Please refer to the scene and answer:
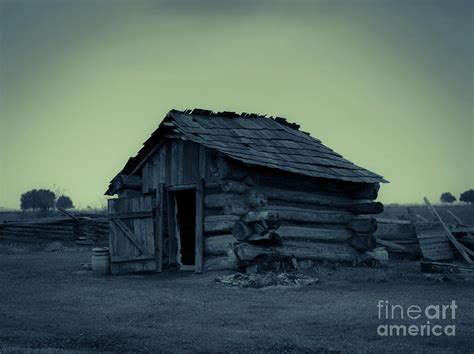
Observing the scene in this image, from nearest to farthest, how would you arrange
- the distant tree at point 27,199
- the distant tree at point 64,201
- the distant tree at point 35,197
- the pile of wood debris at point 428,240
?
the pile of wood debris at point 428,240 → the distant tree at point 35,197 → the distant tree at point 27,199 → the distant tree at point 64,201

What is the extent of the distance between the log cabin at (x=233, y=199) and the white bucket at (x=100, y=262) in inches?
8.3

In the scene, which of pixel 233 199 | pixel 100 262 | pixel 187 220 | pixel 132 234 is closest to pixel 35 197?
pixel 187 220

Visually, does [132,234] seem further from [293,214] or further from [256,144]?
[293,214]

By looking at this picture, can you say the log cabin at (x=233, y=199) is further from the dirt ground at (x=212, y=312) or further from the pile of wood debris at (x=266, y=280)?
the dirt ground at (x=212, y=312)

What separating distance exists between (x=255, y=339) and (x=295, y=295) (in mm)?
3807

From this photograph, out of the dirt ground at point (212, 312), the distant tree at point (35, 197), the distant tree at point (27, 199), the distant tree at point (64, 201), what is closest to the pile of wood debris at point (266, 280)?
the dirt ground at point (212, 312)

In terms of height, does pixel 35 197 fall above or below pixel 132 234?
above

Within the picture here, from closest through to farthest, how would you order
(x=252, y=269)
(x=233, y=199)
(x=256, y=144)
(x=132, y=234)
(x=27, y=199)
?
1. (x=252, y=269)
2. (x=233, y=199)
3. (x=132, y=234)
4. (x=256, y=144)
5. (x=27, y=199)

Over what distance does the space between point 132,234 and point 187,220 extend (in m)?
2.85

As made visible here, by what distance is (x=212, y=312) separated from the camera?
9.16 metres

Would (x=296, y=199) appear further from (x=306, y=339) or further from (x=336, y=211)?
(x=306, y=339)

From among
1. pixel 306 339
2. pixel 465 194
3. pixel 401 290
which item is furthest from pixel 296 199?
pixel 465 194

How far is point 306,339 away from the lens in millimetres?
7062

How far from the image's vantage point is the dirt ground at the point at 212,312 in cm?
685
